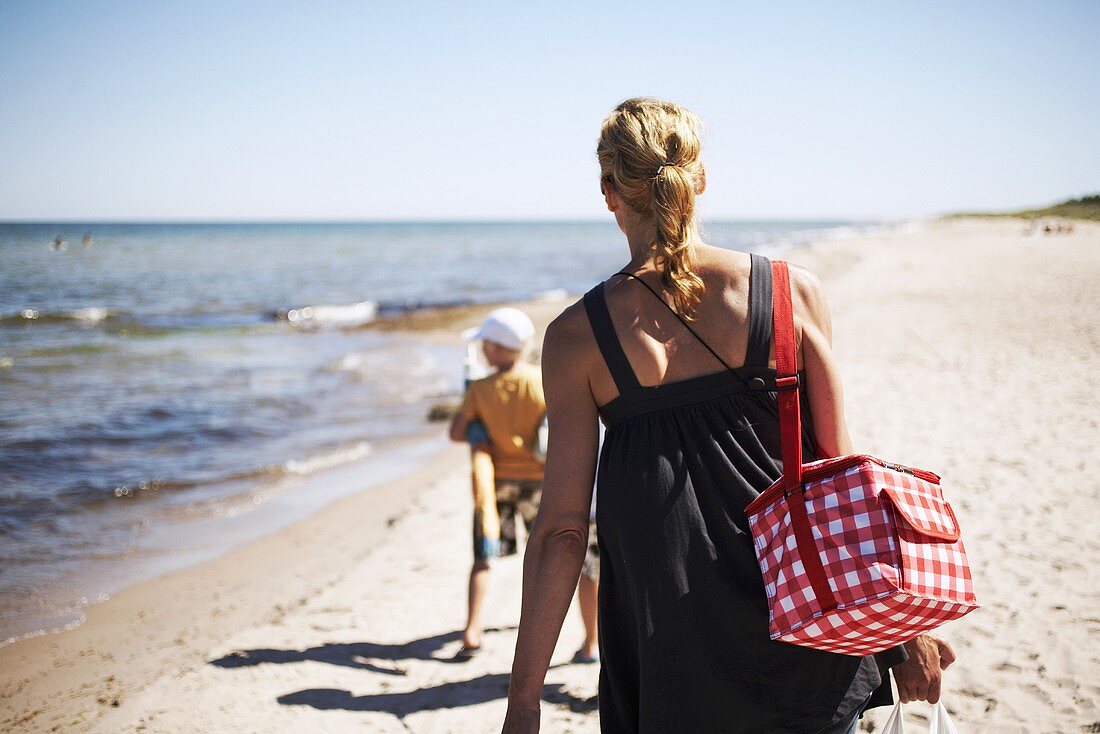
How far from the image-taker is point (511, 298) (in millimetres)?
26906

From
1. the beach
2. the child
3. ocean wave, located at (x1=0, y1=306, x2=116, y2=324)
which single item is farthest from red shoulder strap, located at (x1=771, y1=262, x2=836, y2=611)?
ocean wave, located at (x1=0, y1=306, x2=116, y2=324)

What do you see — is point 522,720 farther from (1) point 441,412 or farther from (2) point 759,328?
(1) point 441,412

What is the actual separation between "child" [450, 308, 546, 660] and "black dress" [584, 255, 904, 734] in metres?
2.62

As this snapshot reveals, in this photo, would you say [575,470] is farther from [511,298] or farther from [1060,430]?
[511,298]

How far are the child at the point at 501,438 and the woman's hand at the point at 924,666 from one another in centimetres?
270

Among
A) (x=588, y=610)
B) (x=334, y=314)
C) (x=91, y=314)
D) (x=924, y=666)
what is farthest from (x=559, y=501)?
(x=91, y=314)

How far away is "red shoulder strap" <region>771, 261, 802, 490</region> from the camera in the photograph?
144 centimetres

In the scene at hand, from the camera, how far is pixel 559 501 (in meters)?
1.56

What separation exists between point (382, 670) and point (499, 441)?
4.55 ft

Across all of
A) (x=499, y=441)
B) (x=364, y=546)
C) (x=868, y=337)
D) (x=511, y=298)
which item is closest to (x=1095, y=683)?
(x=499, y=441)

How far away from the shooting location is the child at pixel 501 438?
4.20 m

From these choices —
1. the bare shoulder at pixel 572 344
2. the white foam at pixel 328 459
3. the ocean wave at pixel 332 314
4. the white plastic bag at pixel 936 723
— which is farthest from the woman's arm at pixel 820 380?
the ocean wave at pixel 332 314

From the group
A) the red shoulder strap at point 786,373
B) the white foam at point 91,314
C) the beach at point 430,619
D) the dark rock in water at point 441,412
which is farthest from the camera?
the white foam at point 91,314

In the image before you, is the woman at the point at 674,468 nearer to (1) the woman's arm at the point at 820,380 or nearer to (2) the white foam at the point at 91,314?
(1) the woman's arm at the point at 820,380
